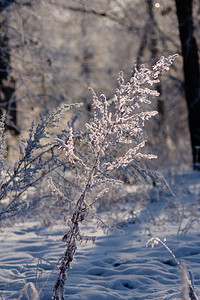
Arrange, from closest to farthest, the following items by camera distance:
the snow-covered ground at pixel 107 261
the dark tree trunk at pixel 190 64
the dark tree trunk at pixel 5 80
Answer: the snow-covered ground at pixel 107 261 < the dark tree trunk at pixel 5 80 < the dark tree trunk at pixel 190 64

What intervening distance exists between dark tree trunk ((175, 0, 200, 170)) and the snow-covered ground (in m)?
4.81

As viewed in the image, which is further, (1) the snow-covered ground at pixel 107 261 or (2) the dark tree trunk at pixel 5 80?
(2) the dark tree trunk at pixel 5 80

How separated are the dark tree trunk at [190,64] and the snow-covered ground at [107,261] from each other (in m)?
4.81

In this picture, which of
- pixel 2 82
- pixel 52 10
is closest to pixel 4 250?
pixel 2 82

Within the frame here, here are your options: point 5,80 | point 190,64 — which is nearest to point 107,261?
point 5,80

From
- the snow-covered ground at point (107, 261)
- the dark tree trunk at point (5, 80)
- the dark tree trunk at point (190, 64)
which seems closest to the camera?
the snow-covered ground at point (107, 261)

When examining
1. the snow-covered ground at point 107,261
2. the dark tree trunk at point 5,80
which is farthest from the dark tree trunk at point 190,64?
the snow-covered ground at point 107,261

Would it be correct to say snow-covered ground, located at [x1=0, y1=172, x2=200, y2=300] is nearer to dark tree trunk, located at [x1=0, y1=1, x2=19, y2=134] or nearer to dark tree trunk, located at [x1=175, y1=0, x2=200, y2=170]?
dark tree trunk, located at [x1=0, y1=1, x2=19, y2=134]

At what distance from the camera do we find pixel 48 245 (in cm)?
429

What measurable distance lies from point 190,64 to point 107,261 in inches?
287

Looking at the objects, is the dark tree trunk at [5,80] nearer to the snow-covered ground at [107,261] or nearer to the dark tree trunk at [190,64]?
the snow-covered ground at [107,261]

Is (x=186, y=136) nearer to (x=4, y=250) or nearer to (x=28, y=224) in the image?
(x=28, y=224)

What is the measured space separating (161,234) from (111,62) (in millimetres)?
26243

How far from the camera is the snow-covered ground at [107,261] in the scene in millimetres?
2896
